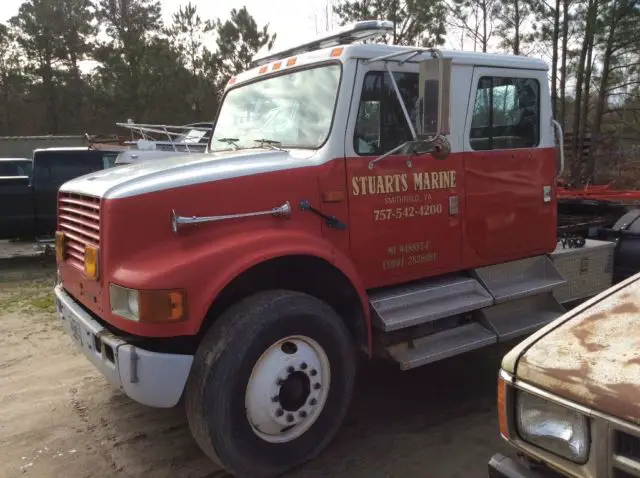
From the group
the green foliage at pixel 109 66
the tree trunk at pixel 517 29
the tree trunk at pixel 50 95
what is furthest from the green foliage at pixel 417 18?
the tree trunk at pixel 50 95

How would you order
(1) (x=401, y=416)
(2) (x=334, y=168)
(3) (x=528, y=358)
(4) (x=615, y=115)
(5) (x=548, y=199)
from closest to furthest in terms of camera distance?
(3) (x=528, y=358), (2) (x=334, y=168), (1) (x=401, y=416), (5) (x=548, y=199), (4) (x=615, y=115)

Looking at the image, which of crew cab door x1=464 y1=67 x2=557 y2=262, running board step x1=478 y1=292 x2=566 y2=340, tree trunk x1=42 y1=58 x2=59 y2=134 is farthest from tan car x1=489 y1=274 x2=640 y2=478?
tree trunk x1=42 y1=58 x2=59 y2=134

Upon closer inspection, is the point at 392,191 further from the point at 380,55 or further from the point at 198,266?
the point at 198,266

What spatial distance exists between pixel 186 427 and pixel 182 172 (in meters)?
1.77

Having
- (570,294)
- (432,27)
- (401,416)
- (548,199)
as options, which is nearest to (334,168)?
(401,416)

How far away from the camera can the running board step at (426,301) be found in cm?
374

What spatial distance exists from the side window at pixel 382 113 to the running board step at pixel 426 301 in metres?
0.98

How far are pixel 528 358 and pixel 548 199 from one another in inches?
120

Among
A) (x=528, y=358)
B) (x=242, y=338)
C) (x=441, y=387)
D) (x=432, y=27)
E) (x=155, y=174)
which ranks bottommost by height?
(x=441, y=387)

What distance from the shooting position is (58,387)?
461 centimetres

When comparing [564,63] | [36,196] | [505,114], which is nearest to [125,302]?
[505,114]

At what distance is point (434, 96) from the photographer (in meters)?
3.42

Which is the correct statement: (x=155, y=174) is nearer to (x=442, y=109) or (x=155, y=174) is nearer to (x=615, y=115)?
(x=442, y=109)

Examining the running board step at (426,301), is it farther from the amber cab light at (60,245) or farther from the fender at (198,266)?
the amber cab light at (60,245)
